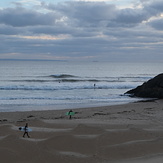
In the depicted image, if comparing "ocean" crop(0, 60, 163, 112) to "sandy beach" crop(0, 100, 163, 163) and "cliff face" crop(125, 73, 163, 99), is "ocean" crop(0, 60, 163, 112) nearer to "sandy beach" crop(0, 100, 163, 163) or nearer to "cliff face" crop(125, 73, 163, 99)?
"cliff face" crop(125, 73, 163, 99)

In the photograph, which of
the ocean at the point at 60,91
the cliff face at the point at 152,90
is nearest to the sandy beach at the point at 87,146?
the ocean at the point at 60,91

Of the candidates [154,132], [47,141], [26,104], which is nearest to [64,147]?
[47,141]

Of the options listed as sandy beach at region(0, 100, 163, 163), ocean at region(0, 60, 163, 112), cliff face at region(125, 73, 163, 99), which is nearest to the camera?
sandy beach at region(0, 100, 163, 163)

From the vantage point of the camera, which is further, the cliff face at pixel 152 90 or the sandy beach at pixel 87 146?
the cliff face at pixel 152 90

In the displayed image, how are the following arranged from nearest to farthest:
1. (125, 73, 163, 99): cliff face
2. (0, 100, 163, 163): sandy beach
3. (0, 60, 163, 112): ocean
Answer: (0, 100, 163, 163): sandy beach, (0, 60, 163, 112): ocean, (125, 73, 163, 99): cliff face

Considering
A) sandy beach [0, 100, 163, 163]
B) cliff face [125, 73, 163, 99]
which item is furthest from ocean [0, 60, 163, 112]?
sandy beach [0, 100, 163, 163]

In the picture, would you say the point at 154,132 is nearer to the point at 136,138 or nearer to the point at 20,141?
the point at 136,138

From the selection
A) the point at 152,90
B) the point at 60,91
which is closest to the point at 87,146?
the point at 152,90

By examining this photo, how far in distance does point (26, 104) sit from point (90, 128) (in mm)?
14730

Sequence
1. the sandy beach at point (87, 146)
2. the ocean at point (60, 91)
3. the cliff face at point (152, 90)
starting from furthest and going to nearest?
the cliff face at point (152, 90)
the ocean at point (60, 91)
the sandy beach at point (87, 146)

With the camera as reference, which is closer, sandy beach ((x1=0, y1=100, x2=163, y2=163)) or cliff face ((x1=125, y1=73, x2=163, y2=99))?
sandy beach ((x1=0, y1=100, x2=163, y2=163))

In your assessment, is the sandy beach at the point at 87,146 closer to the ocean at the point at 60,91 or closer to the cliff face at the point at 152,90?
the ocean at the point at 60,91

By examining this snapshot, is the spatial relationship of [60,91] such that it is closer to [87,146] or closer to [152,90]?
[152,90]

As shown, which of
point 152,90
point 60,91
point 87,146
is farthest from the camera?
point 60,91
